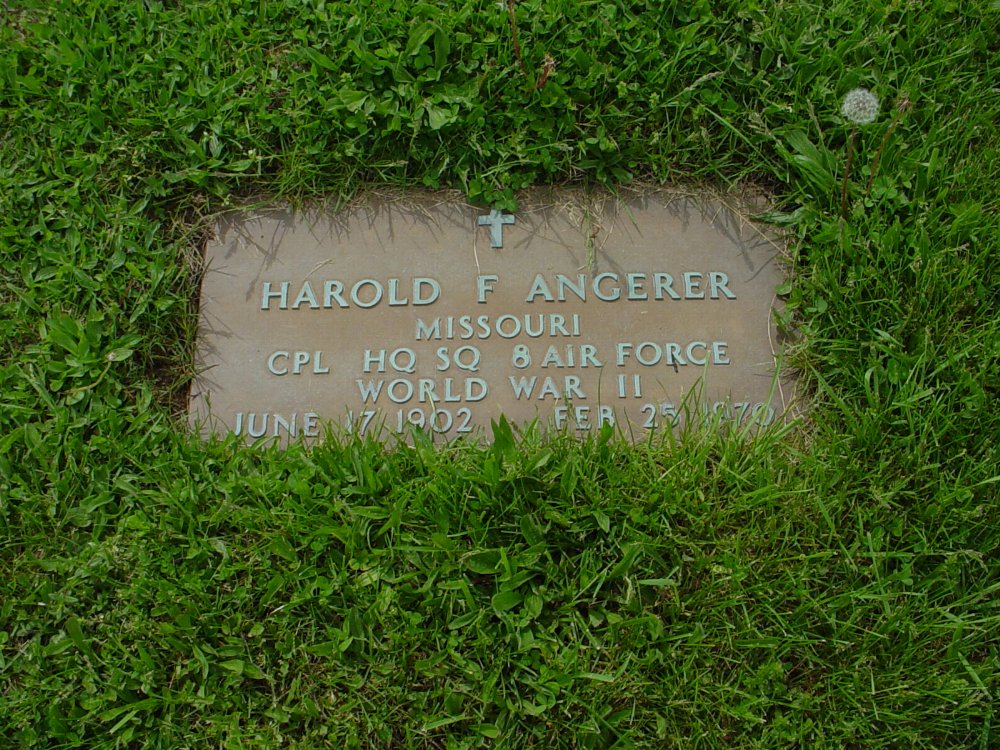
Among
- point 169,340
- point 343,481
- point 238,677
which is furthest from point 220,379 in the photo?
point 238,677

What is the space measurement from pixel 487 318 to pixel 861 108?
1314 millimetres

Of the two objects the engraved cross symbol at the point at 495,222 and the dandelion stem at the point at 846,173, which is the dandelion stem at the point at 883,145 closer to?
the dandelion stem at the point at 846,173

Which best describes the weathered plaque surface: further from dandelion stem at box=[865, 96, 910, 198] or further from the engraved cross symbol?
dandelion stem at box=[865, 96, 910, 198]

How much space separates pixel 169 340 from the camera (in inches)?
99.3

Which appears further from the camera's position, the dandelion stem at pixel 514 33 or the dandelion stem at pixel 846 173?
the dandelion stem at pixel 514 33

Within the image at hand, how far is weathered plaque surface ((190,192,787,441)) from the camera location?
2363mm

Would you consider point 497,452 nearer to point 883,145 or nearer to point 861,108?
point 883,145

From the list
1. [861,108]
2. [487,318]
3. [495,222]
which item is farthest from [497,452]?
[861,108]

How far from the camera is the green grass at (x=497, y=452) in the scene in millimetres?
2094

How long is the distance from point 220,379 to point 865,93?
212cm

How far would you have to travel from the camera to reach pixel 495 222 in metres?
2.55

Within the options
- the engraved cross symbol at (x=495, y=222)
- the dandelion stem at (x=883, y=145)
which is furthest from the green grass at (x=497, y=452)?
the engraved cross symbol at (x=495, y=222)

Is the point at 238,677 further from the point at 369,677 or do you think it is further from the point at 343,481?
the point at 343,481

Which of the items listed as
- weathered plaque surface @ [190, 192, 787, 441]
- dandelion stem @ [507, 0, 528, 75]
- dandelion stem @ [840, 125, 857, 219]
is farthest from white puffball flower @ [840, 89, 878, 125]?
dandelion stem @ [507, 0, 528, 75]
